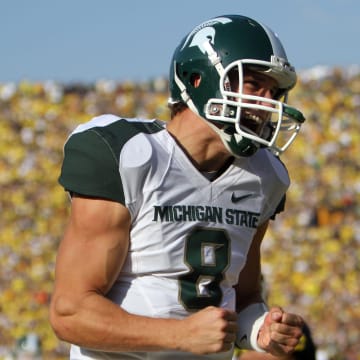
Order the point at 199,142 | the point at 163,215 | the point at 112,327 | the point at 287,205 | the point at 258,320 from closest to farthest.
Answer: the point at 112,327
the point at 163,215
the point at 199,142
the point at 258,320
the point at 287,205

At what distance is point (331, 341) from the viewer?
714cm

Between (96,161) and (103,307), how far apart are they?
0.34 metres

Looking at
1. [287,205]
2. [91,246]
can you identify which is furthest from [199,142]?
[287,205]

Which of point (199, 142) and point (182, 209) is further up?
point (199, 142)

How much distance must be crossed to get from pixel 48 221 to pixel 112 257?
20.7 ft

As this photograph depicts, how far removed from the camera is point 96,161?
2.40m

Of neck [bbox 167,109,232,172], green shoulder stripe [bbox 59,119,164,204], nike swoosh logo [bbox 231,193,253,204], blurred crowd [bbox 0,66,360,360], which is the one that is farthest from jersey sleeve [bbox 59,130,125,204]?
blurred crowd [bbox 0,66,360,360]

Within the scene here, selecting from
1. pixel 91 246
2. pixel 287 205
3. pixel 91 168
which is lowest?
pixel 287 205

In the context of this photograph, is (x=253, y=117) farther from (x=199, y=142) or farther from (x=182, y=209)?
(x=182, y=209)

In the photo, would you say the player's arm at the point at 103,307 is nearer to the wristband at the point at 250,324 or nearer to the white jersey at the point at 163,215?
the white jersey at the point at 163,215

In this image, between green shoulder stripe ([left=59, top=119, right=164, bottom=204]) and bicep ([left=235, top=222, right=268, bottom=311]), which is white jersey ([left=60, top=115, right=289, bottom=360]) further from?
bicep ([left=235, top=222, right=268, bottom=311])

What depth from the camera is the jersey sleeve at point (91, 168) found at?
93.0 inches

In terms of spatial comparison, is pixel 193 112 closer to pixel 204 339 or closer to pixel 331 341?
pixel 204 339

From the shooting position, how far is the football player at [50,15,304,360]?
2.34 meters
